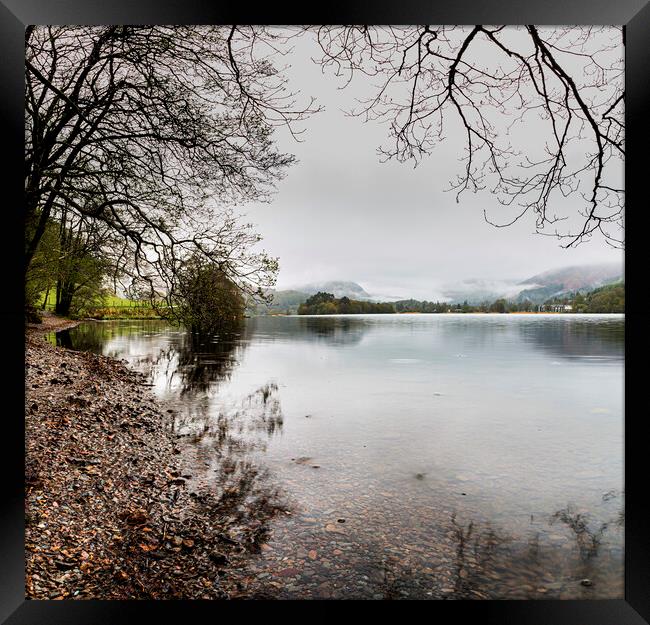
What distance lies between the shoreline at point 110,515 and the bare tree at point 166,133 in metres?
1.53

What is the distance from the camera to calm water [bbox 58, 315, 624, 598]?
2.96 meters

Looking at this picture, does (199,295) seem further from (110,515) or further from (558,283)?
(558,283)

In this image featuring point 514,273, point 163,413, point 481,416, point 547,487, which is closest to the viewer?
point 547,487

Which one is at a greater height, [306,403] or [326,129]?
[326,129]

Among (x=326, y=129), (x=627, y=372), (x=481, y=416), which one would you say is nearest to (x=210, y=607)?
(x=627, y=372)

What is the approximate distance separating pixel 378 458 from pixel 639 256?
12.8 ft

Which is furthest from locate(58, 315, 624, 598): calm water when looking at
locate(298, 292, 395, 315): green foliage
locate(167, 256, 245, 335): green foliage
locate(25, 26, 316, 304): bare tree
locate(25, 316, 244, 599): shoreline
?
locate(25, 26, 316, 304): bare tree

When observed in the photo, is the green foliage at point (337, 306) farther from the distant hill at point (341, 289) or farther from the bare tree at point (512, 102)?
the bare tree at point (512, 102)

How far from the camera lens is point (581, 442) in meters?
6.70

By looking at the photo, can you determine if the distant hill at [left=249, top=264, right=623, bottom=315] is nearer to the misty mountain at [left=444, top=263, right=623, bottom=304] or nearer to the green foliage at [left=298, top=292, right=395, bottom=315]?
the misty mountain at [left=444, top=263, right=623, bottom=304]

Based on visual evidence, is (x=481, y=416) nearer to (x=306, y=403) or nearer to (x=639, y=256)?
(x=306, y=403)

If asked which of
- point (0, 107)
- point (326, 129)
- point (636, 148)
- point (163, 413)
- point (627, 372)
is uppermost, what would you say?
point (326, 129)
